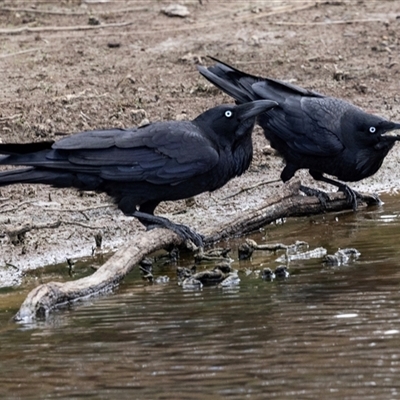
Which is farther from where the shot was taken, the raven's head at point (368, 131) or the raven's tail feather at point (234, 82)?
the raven's tail feather at point (234, 82)

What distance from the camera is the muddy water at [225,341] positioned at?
17.1ft

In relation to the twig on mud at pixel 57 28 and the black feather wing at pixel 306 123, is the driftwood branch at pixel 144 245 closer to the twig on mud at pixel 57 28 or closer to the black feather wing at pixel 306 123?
the black feather wing at pixel 306 123

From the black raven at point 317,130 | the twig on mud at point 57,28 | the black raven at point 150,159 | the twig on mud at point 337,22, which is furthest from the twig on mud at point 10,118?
the twig on mud at point 337,22

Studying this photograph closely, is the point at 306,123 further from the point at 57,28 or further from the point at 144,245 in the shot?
the point at 57,28

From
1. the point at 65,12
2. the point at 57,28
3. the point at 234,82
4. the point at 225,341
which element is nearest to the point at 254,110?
the point at 234,82

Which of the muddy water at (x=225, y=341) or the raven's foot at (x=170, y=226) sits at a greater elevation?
the raven's foot at (x=170, y=226)

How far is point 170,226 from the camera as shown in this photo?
26.3 feet

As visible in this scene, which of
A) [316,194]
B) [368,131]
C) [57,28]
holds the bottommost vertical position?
[316,194]

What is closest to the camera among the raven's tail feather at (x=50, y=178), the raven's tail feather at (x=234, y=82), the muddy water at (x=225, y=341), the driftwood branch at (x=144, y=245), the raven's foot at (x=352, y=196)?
the muddy water at (x=225, y=341)

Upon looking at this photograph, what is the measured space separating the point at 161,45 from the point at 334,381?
28.4 ft

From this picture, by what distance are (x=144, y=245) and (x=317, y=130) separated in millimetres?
2500

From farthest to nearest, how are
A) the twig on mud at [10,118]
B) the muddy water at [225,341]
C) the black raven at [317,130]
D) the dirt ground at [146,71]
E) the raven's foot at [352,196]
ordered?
the twig on mud at [10,118], the raven's foot at [352,196], the black raven at [317,130], the dirt ground at [146,71], the muddy water at [225,341]

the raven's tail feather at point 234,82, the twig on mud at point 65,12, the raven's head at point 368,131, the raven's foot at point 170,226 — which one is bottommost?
the raven's foot at point 170,226

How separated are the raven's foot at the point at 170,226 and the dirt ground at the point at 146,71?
623 millimetres
